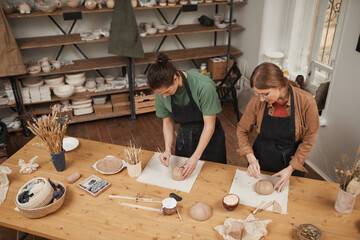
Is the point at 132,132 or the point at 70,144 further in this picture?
the point at 132,132

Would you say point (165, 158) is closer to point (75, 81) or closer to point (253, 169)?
point (253, 169)

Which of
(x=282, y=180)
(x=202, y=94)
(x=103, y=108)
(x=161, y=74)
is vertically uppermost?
(x=161, y=74)

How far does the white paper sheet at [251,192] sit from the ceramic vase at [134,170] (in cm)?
67

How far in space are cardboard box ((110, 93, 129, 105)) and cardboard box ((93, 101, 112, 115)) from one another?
9 cm

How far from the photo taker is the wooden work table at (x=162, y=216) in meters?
1.82

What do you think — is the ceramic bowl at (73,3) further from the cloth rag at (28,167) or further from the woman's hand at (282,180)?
the woman's hand at (282,180)

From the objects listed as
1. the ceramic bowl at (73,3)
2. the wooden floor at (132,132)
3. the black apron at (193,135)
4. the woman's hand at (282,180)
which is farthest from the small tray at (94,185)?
the ceramic bowl at (73,3)

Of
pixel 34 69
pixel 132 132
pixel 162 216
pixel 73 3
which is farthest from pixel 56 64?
pixel 162 216

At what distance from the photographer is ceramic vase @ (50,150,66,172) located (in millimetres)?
2294

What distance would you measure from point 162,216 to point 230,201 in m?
0.43

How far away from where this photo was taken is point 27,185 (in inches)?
80.8

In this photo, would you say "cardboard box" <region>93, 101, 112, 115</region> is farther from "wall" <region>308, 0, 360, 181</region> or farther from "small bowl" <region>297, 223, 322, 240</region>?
"small bowl" <region>297, 223, 322, 240</region>

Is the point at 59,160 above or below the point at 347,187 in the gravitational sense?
below

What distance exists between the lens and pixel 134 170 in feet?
7.38
